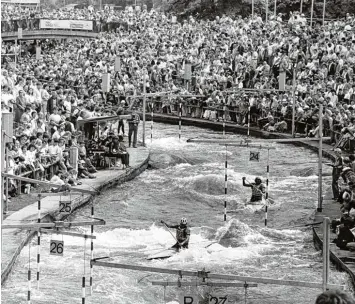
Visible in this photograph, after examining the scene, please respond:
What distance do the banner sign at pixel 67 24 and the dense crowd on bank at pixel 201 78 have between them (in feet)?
15.2

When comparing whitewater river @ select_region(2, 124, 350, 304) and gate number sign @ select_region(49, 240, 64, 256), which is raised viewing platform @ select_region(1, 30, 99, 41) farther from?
gate number sign @ select_region(49, 240, 64, 256)

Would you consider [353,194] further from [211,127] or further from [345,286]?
[211,127]

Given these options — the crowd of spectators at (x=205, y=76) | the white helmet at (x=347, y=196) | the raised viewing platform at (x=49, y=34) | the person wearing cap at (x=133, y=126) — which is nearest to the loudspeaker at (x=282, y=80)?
the crowd of spectators at (x=205, y=76)

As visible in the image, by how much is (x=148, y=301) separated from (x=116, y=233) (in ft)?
18.7

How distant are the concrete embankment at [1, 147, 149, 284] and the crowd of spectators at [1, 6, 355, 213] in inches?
34.9

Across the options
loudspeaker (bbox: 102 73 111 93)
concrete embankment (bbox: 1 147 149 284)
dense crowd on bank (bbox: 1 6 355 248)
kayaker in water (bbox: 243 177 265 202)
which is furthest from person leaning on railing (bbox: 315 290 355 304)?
loudspeaker (bbox: 102 73 111 93)

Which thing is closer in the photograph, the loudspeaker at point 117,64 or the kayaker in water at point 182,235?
the kayaker in water at point 182,235

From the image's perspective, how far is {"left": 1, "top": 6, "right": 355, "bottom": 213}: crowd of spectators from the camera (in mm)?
32312

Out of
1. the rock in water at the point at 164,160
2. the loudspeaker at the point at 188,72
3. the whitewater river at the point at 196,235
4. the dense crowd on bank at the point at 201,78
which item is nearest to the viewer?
the whitewater river at the point at 196,235

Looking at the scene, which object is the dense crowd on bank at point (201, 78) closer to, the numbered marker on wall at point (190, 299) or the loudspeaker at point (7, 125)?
the loudspeaker at point (7, 125)

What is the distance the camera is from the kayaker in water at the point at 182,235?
69.4 feet

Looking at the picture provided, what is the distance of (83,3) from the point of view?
72625 millimetres

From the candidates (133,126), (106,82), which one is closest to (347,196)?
(133,126)

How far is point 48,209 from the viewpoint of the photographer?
23703mm
